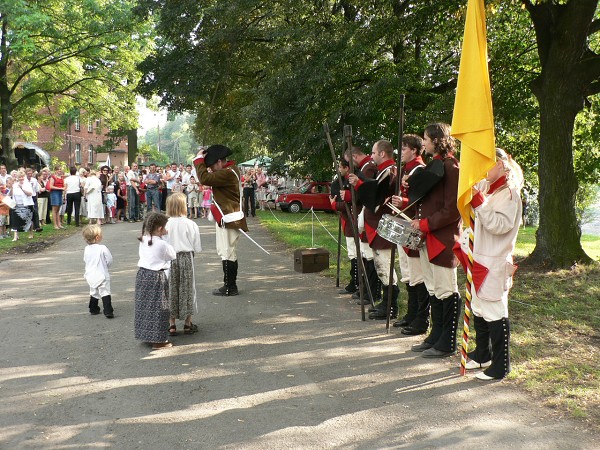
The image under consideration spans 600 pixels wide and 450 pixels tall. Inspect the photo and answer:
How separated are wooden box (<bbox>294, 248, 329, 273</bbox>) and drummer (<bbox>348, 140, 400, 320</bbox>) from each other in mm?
3108

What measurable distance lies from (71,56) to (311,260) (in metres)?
24.4

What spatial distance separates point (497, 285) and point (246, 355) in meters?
2.62

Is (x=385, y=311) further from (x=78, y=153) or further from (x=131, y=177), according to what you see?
(x=78, y=153)

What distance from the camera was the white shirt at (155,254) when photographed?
6.78 meters

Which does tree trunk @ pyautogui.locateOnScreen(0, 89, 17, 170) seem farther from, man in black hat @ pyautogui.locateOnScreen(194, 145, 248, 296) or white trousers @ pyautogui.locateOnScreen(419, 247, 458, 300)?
white trousers @ pyautogui.locateOnScreen(419, 247, 458, 300)

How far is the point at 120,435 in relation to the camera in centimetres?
446

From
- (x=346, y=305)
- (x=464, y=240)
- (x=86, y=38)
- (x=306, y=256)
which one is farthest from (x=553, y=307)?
(x=86, y=38)

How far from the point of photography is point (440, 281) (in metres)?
6.33

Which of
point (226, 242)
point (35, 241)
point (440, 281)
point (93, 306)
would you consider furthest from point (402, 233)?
point (35, 241)

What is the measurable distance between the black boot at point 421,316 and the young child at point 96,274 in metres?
3.89

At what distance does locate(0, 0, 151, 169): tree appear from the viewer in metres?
28.6

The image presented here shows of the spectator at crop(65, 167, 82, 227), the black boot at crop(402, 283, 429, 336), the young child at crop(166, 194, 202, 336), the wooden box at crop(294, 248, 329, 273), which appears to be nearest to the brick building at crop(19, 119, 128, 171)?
the spectator at crop(65, 167, 82, 227)

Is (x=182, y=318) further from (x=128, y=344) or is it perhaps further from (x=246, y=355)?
(x=246, y=355)

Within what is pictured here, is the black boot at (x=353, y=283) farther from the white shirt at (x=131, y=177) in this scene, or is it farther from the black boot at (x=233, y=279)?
the white shirt at (x=131, y=177)
